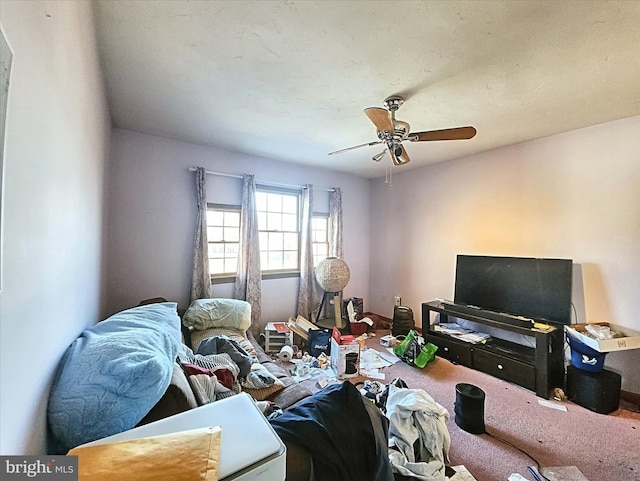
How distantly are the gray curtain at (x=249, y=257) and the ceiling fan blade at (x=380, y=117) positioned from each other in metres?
2.09

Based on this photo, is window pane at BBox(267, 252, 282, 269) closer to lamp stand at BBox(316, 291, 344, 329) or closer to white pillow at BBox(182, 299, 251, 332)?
lamp stand at BBox(316, 291, 344, 329)

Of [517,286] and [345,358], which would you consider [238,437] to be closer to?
[345,358]

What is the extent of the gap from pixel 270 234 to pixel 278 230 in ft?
Answer: 0.46

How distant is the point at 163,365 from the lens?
1.07 meters

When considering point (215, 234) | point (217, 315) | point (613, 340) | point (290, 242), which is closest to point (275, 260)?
point (290, 242)

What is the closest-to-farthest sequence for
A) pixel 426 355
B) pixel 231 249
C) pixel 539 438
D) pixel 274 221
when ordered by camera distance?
1. pixel 539 438
2. pixel 426 355
3. pixel 231 249
4. pixel 274 221

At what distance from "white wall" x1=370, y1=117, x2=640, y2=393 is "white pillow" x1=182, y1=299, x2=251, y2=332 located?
2619 millimetres

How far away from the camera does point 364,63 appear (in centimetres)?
179

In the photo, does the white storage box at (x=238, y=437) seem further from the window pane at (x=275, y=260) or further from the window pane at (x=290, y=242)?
the window pane at (x=290, y=242)

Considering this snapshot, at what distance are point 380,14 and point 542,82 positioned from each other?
1380mm

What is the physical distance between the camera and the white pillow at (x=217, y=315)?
2887mm

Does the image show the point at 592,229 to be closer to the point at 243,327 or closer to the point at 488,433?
the point at 488,433

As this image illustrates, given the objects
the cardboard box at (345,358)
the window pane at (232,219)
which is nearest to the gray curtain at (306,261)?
the window pane at (232,219)

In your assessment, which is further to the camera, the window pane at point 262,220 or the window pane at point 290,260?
the window pane at point 290,260
